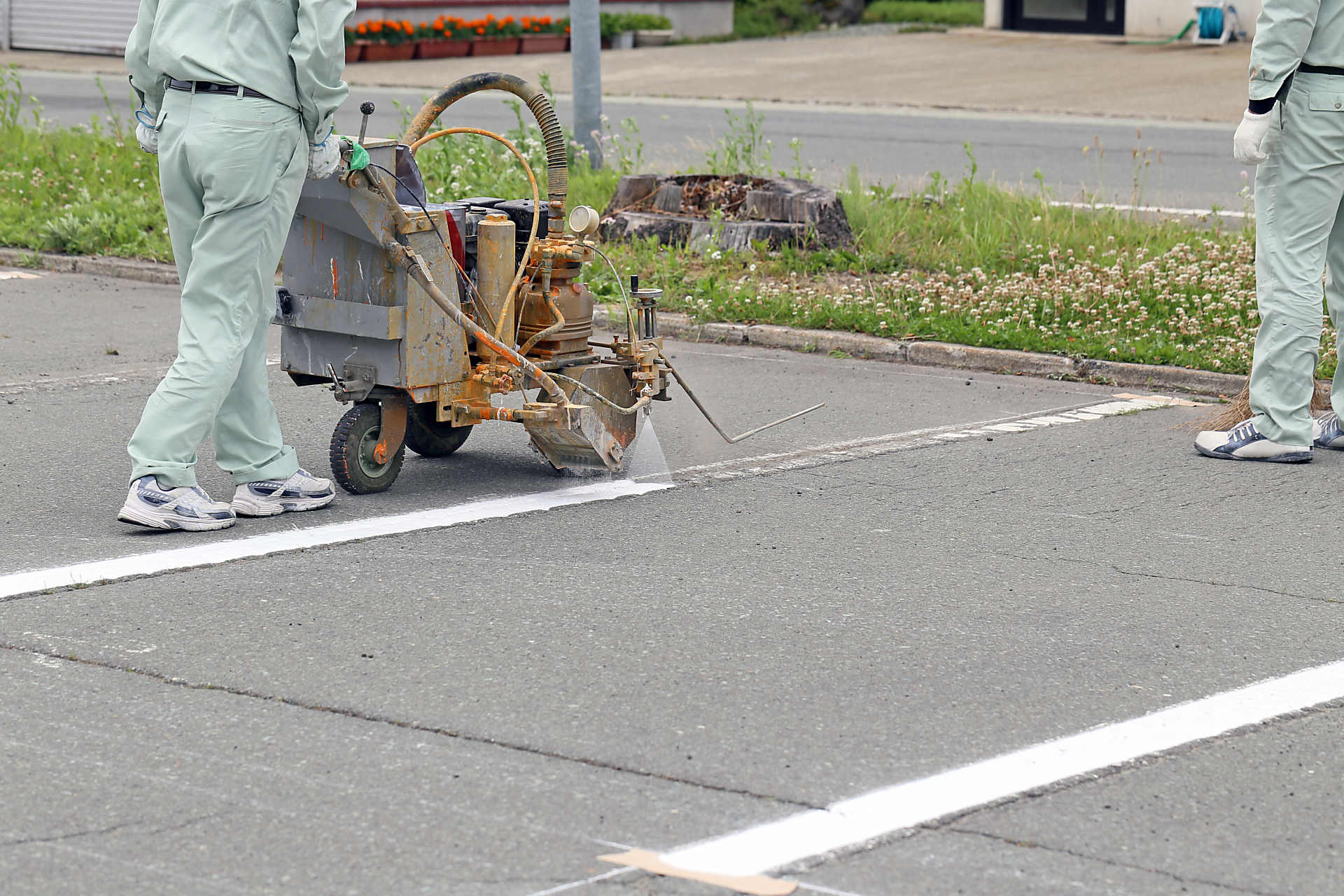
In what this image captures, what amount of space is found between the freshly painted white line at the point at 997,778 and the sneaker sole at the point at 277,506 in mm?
2893

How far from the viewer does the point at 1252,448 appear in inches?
275

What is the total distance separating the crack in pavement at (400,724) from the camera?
3.75 metres

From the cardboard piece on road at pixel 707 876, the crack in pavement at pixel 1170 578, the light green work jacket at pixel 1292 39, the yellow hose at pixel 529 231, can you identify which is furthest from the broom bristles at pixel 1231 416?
the cardboard piece on road at pixel 707 876

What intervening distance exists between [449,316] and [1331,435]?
3.65 meters

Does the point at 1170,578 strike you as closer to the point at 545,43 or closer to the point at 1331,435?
the point at 1331,435

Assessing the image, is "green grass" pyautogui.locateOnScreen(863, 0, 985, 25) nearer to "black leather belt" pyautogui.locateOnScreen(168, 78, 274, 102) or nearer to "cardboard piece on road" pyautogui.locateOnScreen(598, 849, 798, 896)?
"black leather belt" pyautogui.locateOnScreen(168, 78, 274, 102)

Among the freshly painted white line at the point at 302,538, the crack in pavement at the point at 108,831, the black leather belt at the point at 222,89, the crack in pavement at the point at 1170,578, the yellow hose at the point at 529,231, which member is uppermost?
the black leather belt at the point at 222,89

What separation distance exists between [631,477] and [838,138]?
40.8ft

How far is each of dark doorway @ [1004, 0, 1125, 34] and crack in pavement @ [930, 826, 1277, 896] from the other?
29.9 metres

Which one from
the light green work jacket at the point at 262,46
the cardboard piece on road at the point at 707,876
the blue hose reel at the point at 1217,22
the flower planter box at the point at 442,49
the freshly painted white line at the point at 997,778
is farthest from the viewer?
the flower planter box at the point at 442,49

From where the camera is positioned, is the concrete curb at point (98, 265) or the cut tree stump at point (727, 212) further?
the concrete curb at point (98, 265)

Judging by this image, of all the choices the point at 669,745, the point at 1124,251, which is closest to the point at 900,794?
the point at 669,745

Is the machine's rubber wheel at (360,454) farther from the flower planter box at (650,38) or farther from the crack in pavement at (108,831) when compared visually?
the flower planter box at (650,38)

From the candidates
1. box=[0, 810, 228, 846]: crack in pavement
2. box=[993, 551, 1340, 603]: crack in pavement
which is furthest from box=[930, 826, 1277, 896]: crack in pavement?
box=[993, 551, 1340, 603]: crack in pavement
